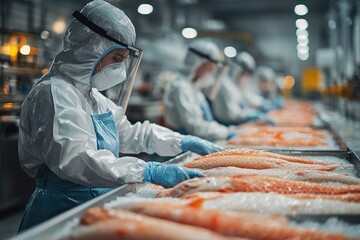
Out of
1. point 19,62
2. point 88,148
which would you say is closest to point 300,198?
point 88,148

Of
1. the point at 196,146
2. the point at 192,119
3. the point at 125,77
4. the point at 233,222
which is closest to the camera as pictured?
the point at 233,222

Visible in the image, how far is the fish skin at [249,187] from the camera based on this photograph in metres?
1.70

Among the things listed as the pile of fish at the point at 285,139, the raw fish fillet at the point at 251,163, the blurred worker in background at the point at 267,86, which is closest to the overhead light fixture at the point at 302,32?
the blurred worker in background at the point at 267,86

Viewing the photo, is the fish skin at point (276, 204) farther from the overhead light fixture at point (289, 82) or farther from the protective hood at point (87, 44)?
the overhead light fixture at point (289, 82)

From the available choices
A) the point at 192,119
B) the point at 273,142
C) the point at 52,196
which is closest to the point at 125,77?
the point at 52,196

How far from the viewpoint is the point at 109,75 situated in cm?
226

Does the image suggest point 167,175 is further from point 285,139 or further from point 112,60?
point 285,139

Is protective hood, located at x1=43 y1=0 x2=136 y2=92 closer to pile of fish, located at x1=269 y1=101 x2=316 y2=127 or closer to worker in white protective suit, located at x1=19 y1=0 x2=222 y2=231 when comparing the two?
worker in white protective suit, located at x1=19 y1=0 x2=222 y2=231

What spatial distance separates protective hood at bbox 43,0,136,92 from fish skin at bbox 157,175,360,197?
83 centimetres

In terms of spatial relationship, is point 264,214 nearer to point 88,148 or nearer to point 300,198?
point 300,198

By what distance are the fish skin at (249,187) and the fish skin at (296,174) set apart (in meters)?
0.15

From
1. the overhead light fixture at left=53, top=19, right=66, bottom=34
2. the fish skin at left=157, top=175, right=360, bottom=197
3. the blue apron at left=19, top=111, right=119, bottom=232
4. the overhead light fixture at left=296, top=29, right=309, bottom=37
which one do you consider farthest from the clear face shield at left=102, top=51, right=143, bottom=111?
the overhead light fixture at left=296, top=29, right=309, bottom=37

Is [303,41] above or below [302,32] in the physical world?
below

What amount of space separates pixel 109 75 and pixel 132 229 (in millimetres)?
1211
